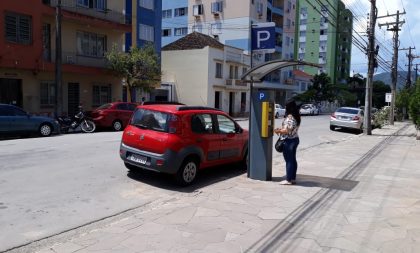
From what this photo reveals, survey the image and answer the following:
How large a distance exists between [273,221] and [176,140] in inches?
104

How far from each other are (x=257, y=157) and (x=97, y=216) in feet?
12.5

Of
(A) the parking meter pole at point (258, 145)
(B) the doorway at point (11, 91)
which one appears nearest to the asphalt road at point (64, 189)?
(A) the parking meter pole at point (258, 145)

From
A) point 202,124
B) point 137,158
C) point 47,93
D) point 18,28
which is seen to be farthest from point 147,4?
point 137,158

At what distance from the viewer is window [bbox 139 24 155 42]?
3259 cm

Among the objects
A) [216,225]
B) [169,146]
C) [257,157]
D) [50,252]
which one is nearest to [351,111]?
[257,157]

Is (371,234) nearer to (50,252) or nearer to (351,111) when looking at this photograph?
(50,252)

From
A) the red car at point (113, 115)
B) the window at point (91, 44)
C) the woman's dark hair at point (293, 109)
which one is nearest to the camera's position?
the woman's dark hair at point (293, 109)

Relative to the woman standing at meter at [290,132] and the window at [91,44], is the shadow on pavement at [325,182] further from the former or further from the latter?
the window at [91,44]

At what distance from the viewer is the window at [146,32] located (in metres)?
32.6

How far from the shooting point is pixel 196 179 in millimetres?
8969

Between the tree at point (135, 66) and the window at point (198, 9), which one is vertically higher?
the window at point (198, 9)

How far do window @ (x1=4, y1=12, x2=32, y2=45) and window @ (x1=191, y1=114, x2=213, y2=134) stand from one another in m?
16.3

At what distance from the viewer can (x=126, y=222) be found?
5.75 meters

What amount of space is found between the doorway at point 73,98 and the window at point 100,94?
1297 millimetres
